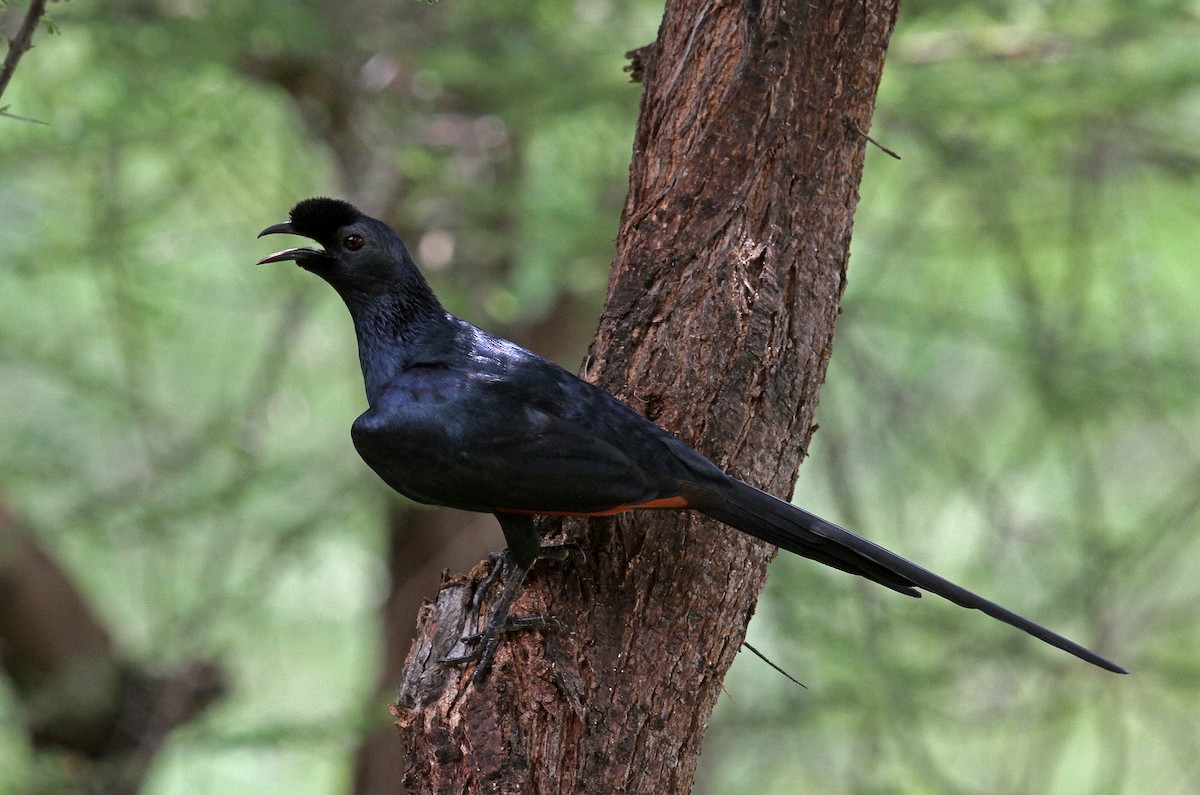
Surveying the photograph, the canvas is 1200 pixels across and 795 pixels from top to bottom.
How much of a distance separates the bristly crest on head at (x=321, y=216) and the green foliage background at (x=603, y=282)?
1918 mm

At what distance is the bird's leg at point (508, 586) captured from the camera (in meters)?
2.41

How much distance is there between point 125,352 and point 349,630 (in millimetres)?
3816

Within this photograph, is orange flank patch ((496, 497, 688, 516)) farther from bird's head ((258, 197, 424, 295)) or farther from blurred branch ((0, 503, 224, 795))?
blurred branch ((0, 503, 224, 795))

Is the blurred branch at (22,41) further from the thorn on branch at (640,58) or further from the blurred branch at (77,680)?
the blurred branch at (77,680)

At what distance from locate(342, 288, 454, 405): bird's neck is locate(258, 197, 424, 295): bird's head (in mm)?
43

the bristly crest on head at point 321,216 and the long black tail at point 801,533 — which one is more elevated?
the bristly crest on head at point 321,216

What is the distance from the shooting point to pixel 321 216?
3.11 m

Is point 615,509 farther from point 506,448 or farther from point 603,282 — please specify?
point 603,282

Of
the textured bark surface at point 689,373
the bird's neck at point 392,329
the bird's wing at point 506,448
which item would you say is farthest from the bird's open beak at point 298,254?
the textured bark surface at point 689,373

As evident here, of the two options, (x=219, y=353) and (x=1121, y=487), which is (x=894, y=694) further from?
(x=219, y=353)

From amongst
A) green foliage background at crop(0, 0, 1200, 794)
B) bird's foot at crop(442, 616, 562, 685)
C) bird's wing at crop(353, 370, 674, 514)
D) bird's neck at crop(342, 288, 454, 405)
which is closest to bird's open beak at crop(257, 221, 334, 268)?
bird's neck at crop(342, 288, 454, 405)

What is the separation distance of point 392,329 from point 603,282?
279 centimetres

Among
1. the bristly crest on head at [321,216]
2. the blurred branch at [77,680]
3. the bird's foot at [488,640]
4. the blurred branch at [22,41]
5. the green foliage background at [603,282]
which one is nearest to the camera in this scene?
the blurred branch at [22,41]

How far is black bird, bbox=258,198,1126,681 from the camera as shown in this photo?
2.56 meters
